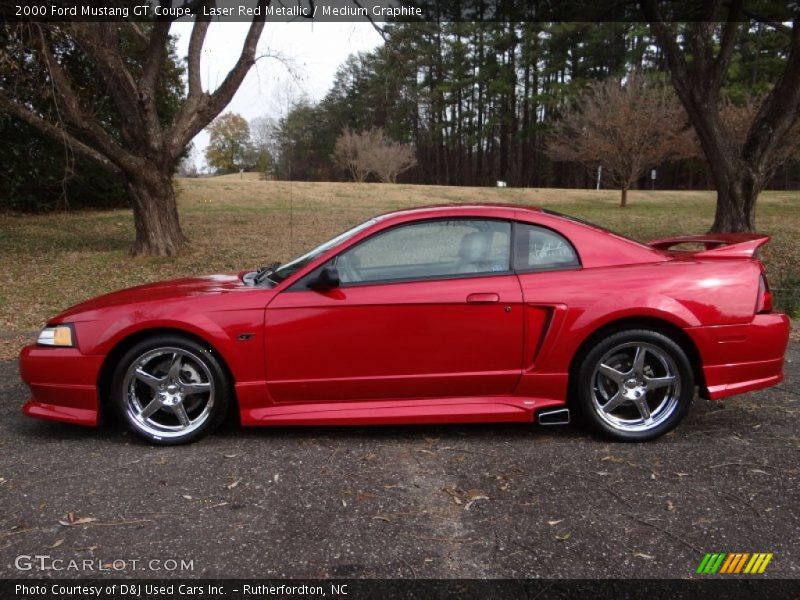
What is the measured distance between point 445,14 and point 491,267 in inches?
482

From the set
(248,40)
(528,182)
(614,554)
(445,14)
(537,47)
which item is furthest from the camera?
(528,182)

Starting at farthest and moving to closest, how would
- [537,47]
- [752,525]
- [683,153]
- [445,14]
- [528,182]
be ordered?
[528,182] < [537,47] < [683,153] < [445,14] < [752,525]

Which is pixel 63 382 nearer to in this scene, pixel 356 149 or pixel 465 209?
pixel 465 209

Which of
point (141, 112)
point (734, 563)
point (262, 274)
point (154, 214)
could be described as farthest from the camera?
point (154, 214)

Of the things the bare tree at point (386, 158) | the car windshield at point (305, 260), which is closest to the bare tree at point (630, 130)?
the bare tree at point (386, 158)

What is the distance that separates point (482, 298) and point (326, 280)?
3.03ft

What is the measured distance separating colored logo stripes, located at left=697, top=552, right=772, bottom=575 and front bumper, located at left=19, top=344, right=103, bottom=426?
3.33 m

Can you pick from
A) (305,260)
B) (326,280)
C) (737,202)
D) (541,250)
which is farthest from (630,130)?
(326,280)

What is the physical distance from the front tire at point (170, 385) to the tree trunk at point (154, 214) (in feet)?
26.3

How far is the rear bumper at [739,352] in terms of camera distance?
11.8 ft

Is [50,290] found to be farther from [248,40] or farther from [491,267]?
[491,267]

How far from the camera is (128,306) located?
3662 millimetres

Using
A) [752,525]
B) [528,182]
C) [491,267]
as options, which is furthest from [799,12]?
[528,182]

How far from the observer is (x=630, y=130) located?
23.2m
